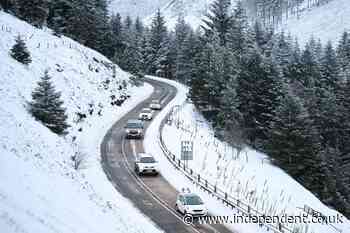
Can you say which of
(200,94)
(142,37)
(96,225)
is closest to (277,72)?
(200,94)

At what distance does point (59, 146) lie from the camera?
2833 centimetres

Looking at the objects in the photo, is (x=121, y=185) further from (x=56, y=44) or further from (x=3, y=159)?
(x=56, y=44)

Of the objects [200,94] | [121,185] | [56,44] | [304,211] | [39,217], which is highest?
[56,44]

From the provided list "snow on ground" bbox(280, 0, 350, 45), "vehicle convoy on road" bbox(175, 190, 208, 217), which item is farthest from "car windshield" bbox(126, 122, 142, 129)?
"snow on ground" bbox(280, 0, 350, 45)

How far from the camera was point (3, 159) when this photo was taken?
15.5 meters

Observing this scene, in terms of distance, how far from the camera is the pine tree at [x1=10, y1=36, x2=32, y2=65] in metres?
37.5

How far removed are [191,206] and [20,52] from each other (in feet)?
80.4

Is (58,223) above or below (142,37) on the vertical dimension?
below

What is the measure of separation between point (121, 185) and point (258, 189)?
11.5 metres

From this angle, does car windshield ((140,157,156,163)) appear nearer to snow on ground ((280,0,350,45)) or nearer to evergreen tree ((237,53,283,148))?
evergreen tree ((237,53,283,148))

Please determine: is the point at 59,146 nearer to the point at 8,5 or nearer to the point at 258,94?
the point at 258,94

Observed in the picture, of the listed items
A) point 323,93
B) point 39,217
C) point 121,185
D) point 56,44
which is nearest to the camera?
point 39,217

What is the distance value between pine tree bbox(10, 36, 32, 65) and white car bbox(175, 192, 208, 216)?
23233 millimetres

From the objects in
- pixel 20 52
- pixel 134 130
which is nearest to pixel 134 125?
pixel 134 130
